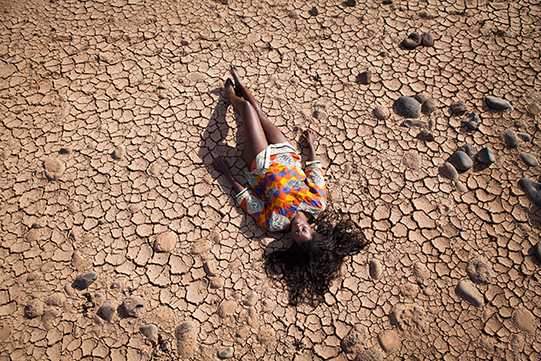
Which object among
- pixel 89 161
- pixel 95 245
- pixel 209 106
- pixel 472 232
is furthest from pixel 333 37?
pixel 95 245

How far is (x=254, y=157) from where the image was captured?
2.92 metres

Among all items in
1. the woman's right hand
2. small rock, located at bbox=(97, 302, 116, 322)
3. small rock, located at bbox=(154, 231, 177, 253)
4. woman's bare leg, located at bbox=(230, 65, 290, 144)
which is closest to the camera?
small rock, located at bbox=(97, 302, 116, 322)

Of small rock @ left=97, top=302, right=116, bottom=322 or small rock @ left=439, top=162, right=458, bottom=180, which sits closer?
small rock @ left=97, top=302, right=116, bottom=322

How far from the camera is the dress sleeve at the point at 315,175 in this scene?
284 cm

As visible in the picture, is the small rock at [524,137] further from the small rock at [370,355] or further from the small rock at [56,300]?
the small rock at [56,300]

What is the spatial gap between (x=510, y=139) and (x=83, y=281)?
14.3ft

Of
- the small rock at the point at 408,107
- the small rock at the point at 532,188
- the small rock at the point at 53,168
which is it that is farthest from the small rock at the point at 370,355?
the small rock at the point at 53,168

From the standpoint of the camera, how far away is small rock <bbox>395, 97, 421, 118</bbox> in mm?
3447

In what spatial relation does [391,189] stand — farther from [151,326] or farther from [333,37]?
[151,326]

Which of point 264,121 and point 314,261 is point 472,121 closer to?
point 264,121

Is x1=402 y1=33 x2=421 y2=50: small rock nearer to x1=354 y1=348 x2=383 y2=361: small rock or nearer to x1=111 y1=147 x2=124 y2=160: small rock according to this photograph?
x1=354 y1=348 x2=383 y2=361: small rock

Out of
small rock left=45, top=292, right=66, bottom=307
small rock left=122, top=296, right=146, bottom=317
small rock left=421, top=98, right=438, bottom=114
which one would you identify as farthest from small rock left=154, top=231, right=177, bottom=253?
small rock left=421, top=98, right=438, bottom=114

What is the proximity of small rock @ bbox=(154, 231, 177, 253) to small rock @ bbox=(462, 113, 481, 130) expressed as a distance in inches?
131

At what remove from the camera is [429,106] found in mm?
3484
